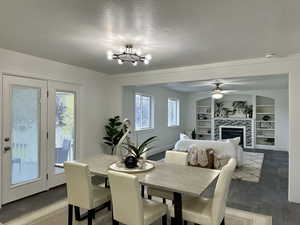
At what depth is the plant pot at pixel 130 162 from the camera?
9.02ft

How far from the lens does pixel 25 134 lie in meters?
3.74

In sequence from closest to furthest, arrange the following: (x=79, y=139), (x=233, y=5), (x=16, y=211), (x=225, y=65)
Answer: (x=233, y=5), (x=16, y=211), (x=225, y=65), (x=79, y=139)

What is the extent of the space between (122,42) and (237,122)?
7905 millimetres

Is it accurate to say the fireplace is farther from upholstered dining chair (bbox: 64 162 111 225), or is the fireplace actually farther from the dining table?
upholstered dining chair (bbox: 64 162 111 225)

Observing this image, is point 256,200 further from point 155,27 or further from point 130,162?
point 155,27

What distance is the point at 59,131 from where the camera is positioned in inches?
172

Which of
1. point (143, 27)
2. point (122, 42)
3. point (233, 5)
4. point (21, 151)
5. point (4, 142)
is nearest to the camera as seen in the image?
point (233, 5)

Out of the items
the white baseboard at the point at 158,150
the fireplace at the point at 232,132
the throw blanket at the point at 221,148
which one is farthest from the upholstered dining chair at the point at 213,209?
the fireplace at the point at 232,132

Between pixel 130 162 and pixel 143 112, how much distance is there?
459cm

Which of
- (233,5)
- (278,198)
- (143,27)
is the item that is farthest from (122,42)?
(278,198)

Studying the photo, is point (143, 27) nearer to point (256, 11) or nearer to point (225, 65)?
point (256, 11)

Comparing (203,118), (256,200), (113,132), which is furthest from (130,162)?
(203,118)

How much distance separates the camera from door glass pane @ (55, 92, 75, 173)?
4.32m

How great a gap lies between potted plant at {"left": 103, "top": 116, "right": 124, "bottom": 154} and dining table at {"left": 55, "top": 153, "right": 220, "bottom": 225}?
83.1 inches
